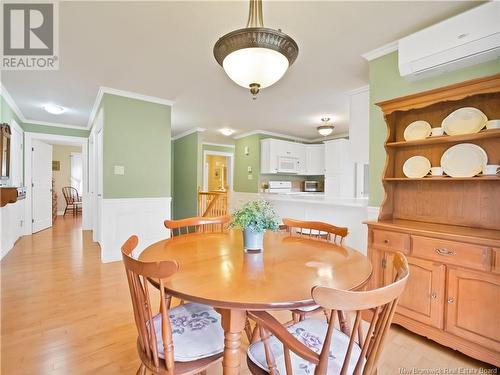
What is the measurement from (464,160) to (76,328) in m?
3.18

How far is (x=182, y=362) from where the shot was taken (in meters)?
1.02

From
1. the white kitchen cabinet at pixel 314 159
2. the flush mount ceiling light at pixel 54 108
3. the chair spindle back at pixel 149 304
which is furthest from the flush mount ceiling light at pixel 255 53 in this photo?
the white kitchen cabinet at pixel 314 159

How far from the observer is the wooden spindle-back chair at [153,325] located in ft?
3.08

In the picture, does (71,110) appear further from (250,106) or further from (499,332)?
(499,332)

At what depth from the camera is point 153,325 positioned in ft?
3.32

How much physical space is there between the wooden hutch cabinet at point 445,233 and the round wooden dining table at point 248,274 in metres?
0.73

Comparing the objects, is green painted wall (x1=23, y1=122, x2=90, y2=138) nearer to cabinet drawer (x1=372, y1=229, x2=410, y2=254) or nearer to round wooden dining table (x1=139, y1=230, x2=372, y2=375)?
round wooden dining table (x1=139, y1=230, x2=372, y2=375)

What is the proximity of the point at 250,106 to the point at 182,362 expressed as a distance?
374 centimetres

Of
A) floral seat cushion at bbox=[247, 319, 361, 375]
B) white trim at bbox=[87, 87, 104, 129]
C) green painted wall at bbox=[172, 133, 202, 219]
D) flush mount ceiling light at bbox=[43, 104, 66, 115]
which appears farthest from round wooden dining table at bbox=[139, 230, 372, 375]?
green painted wall at bbox=[172, 133, 202, 219]

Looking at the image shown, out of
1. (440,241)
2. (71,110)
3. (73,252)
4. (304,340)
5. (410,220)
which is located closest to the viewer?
(304,340)

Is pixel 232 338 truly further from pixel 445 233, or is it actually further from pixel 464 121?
pixel 464 121

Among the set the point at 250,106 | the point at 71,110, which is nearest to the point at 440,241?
the point at 250,106

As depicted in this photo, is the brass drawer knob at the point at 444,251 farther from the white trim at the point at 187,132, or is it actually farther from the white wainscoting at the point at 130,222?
the white trim at the point at 187,132

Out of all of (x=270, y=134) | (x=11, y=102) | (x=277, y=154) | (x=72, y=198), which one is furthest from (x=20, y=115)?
(x=277, y=154)
